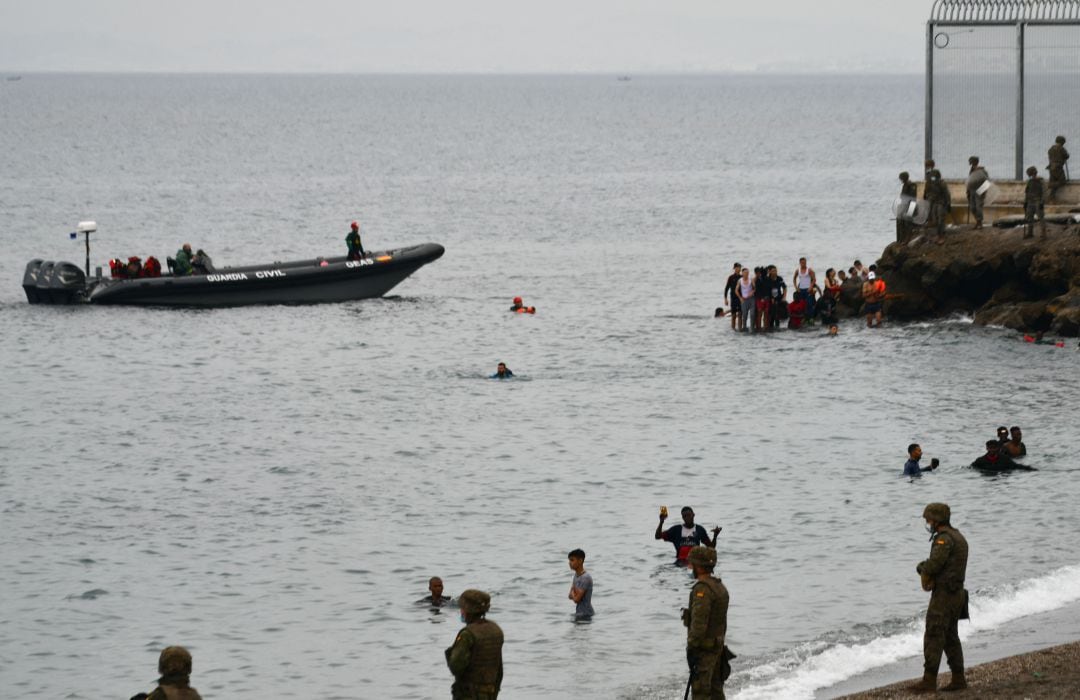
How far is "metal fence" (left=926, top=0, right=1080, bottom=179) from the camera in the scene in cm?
4066

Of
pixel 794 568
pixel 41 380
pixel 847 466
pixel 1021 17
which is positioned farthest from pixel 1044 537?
→ pixel 41 380

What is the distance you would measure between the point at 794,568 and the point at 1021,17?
21777mm

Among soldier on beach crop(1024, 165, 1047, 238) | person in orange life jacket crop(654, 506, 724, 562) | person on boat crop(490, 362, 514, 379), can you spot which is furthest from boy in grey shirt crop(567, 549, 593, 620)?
soldier on beach crop(1024, 165, 1047, 238)

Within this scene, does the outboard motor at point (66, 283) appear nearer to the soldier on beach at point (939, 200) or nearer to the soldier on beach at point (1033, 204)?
the soldier on beach at point (939, 200)

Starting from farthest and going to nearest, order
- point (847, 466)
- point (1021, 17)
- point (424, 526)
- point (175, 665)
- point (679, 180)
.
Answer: point (679, 180) < point (1021, 17) < point (847, 466) < point (424, 526) < point (175, 665)

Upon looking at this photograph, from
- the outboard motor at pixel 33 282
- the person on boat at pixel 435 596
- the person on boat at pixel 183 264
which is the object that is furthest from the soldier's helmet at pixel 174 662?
the outboard motor at pixel 33 282

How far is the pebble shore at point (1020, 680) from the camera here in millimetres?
→ 15289

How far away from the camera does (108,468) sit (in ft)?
103

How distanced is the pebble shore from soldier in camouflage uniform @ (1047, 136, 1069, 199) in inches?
A: 966

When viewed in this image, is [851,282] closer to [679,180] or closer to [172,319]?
[172,319]

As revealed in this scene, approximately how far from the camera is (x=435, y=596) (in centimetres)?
2216

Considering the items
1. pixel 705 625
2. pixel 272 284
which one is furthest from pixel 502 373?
pixel 705 625

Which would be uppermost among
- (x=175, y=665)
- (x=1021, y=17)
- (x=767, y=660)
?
(x=1021, y=17)

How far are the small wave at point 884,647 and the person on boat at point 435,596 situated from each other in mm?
4768
